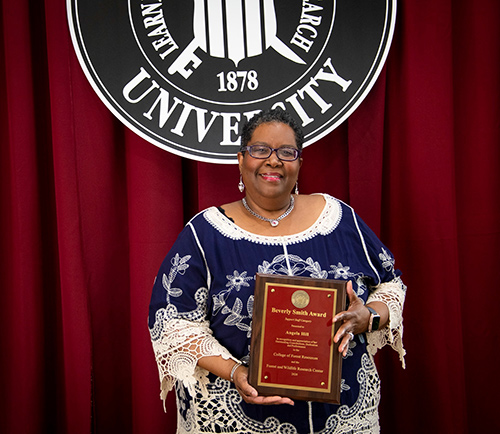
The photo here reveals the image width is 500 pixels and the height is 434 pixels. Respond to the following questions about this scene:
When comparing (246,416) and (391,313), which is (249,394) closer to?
(246,416)

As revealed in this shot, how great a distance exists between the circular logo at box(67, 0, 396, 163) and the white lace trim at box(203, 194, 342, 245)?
0.34 m

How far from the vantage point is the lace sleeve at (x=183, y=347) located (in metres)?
1.25

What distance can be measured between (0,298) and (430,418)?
1646 mm

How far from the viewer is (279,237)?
1.37 metres

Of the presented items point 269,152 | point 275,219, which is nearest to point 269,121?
point 269,152

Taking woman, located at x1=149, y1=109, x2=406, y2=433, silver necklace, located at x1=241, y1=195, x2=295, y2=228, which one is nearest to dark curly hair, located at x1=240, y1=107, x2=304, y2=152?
woman, located at x1=149, y1=109, x2=406, y2=433

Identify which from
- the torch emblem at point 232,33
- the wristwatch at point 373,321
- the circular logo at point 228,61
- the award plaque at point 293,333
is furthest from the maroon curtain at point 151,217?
the award plaque at point 293,333

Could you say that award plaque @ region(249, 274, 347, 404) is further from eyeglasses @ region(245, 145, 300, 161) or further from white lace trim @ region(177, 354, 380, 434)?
eyeglasses @ region(245, 145, 300, 161)

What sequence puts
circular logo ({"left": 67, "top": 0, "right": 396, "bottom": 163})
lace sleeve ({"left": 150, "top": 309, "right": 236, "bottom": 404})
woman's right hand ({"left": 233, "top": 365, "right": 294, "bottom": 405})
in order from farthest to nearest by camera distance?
circular logo ({"left": 67, "top": 0, "right": 396, "bottom": 163})
lace sleeve ({"left": 150, "top": 309, "right": 236, "bottom": 404})
woman's right hand ({"left": 233, "top": 365, "right": 294, "bottom": 405})

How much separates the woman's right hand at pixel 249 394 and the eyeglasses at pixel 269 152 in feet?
1.88

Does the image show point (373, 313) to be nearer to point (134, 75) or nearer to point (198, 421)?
point (198, 421)

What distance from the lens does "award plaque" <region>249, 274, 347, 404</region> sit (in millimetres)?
1144

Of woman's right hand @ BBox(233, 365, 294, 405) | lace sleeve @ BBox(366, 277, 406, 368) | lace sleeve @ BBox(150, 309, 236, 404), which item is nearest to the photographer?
woman's right hand @ BBox(233, 365, 294, 405)

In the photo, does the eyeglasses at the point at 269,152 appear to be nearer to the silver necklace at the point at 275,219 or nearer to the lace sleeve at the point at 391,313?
the silver necklace at the point at 275,219
